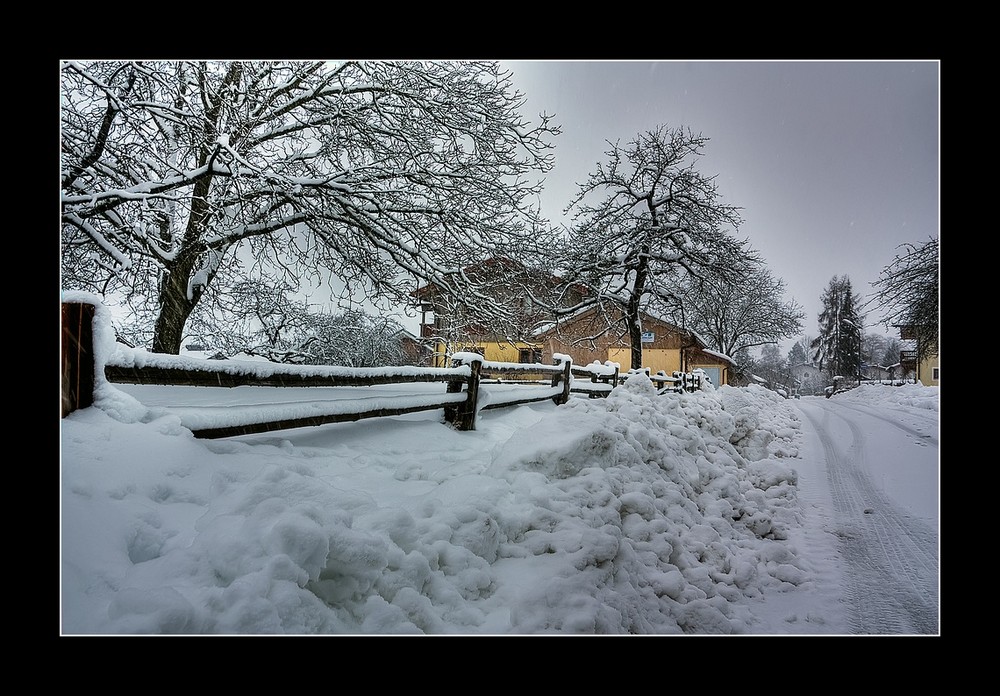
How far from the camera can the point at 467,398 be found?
2826 millimetres

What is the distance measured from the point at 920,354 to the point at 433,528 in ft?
7.31

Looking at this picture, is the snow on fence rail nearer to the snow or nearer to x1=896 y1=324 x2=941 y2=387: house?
the snow

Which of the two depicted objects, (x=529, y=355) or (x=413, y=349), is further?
(x=529, y=355)

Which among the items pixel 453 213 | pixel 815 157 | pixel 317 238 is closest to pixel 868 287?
pixel 815 157

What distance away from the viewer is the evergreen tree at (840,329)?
2025 mm

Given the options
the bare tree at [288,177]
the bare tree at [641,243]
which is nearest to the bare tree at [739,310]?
the bare tree at [641,243]

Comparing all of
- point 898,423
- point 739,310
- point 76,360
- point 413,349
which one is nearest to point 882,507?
point 898,423

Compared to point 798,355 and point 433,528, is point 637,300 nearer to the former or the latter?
point 798,355

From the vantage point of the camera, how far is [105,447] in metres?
1.21

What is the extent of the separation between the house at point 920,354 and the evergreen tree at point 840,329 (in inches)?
6.5

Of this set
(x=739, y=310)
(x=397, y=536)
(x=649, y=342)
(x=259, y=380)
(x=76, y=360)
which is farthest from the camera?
(x=649, y=342)

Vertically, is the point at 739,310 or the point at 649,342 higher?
the point at 739,310
